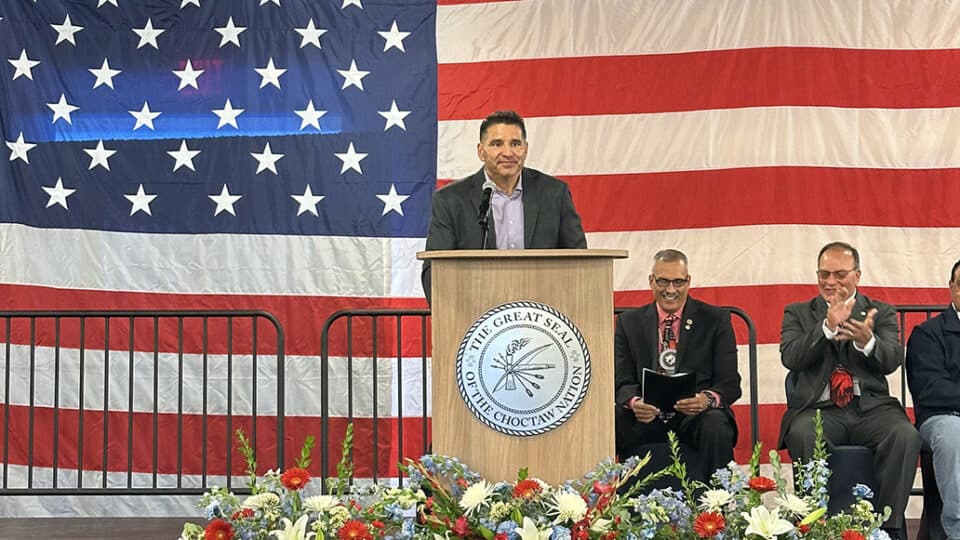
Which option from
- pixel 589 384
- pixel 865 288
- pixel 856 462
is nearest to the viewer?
pixel 589 384

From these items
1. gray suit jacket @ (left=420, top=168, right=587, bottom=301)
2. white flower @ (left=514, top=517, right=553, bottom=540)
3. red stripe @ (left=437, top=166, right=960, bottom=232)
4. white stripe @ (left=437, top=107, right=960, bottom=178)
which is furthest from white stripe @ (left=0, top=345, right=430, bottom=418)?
white flower @ (left=514, top=517, right=553, bottom=540)

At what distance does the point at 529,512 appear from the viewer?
105 inches

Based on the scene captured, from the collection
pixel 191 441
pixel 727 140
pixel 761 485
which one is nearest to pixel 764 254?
pixel 727 140

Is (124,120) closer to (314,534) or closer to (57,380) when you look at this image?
(57,380)

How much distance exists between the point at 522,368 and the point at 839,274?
7.11 feet

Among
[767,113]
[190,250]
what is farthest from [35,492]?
[767,113]

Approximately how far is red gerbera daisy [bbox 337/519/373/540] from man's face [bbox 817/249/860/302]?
264cm

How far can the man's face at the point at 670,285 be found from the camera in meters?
4.70

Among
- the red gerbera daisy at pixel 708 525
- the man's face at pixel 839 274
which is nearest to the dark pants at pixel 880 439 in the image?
the man's face at pixel 839 274

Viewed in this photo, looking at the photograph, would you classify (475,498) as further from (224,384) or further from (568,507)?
(224,384)

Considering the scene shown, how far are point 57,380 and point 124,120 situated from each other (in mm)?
1499

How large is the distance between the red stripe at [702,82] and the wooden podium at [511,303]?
10.5 feet

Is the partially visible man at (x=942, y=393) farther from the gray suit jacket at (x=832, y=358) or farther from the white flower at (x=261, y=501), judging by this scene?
the white flower at (x=261, y=501)

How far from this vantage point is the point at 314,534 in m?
2.59
